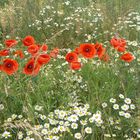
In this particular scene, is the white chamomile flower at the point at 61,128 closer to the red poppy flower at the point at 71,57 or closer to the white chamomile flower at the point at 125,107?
the white chamomile flower at the point at 125,107

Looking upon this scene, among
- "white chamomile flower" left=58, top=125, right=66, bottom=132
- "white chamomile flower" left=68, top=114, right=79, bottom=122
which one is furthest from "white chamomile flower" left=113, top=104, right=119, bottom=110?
"white chamomile flower" left=58, top=125, right=66, bottom=132

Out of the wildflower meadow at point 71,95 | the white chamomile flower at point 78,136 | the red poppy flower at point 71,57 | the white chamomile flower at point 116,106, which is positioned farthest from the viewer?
the red poppy flower at point 71,57

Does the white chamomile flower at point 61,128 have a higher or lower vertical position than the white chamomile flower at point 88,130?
higher

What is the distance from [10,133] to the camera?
286 cm

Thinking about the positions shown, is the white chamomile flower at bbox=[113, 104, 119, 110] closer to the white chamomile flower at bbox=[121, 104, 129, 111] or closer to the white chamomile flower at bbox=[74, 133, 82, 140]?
the white chamomile flower at bbox=[121, 104, 129, 111]

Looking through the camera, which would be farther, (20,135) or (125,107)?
(125,107)

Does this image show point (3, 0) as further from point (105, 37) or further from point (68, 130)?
point (68, 130)

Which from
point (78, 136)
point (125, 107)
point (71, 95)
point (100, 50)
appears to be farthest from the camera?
point (100, 50)

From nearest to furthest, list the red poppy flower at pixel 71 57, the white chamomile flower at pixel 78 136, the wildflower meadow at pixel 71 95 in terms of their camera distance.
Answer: the white chamomile flower at pixel 78 136 < the wildflower meadow at pixel 71 95 < the red poppy flower at pixel 71 57

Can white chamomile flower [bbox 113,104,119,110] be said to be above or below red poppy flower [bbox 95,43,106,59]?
below

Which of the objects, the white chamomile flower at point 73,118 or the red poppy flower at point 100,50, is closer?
the white chamomile flower at point 73,118

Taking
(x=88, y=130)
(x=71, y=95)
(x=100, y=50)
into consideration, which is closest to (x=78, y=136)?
(x=88, y=130)

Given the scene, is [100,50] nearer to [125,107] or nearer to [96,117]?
[125,107]

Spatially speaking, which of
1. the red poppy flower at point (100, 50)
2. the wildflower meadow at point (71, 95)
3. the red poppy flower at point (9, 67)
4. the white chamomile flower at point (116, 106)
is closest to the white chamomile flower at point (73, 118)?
the wildflower meadow at point (71, 95)
